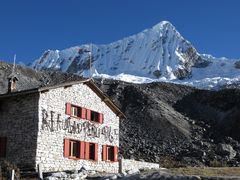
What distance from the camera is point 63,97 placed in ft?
113

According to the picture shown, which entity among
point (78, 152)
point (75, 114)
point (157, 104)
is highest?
point (157, 104)

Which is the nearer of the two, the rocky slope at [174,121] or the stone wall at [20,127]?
the stone wall at [20,127]

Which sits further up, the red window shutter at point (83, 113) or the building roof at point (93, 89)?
the building roof at point (93, 89)

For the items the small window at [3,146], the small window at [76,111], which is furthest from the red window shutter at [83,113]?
the small window at [3,146]

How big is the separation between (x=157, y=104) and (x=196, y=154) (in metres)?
19.5

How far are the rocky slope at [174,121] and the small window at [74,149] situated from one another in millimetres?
20018

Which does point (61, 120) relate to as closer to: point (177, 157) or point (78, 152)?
point (78, 152)

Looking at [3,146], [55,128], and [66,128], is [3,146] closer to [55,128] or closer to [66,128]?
[55,128]

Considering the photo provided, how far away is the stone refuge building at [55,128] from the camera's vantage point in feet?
104

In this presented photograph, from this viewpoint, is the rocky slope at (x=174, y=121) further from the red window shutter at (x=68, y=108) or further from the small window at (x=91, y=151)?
the red window shutter at (x=68, y=108)

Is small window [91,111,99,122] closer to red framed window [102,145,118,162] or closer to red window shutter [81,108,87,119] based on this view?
red window shutter [81,108,87,119]

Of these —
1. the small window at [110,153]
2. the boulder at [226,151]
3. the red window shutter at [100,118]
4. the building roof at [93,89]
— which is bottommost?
the small window at [110,153]

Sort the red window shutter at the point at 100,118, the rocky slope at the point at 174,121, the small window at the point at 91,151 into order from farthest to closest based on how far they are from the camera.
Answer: the rocky slope at the point at 174,121
the red window shutter at the point at 100,118
the small window at the point at 91,151

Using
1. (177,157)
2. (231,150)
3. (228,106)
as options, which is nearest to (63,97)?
(177,157)
